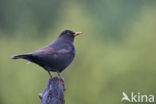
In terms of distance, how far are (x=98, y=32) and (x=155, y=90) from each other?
31.2ft

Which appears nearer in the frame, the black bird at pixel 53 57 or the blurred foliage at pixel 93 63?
the black bird at pixel 53 57

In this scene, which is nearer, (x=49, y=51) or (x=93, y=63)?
(x=49, y=51)

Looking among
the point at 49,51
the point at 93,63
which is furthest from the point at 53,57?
the point at 93,63

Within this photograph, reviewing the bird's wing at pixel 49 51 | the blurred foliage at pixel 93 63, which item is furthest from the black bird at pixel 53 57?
the blurred foliage at pixel 93 63

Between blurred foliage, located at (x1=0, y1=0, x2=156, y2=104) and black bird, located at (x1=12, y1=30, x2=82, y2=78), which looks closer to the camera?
black bird, located at (x1=12, y1=30, x2=82, y2=78)

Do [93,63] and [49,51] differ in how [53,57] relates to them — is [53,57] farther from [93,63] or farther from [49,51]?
[93,63]

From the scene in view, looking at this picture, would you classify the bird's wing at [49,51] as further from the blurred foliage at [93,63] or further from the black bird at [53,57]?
the blurred foliage at [93,63]

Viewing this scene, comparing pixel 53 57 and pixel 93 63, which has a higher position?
Answer: pixel 93 63

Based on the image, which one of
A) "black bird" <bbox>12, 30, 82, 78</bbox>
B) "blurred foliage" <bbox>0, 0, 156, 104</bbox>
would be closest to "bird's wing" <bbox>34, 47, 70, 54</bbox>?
"black bird" <bbox>12, 30, 82, 78</bbox>

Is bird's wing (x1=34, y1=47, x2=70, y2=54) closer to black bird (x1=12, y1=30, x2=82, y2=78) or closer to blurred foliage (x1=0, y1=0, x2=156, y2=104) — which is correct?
black bird (x1=12, y1=30, x2=82, y2=78)

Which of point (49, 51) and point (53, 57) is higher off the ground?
point (49, 51)

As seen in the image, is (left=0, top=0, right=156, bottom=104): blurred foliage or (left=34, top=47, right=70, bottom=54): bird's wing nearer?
(left=34, top=47, right=70, bottom=54): bird's wing

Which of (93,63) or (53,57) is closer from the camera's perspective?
(53,57)

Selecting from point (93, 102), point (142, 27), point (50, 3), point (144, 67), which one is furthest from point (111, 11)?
point (93, 102)
